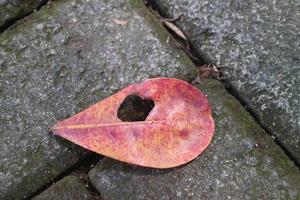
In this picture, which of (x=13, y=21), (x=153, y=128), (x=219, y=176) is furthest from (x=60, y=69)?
(x=219, y=176)

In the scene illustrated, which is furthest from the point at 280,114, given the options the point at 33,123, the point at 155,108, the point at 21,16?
the point at 21,16

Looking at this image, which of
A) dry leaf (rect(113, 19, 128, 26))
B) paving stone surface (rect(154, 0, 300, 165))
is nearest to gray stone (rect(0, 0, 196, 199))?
dry leaf (rect(113, 19, 128, 26))

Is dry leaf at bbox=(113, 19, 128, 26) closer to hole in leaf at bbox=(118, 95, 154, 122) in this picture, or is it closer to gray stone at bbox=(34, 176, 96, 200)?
hole in leaf at bbox=(118, 95, 154, 122)

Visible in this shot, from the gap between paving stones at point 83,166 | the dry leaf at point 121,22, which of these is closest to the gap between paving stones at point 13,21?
the dry leaf at point 121,22

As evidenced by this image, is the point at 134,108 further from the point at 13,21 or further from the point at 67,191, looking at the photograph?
the point at 13,21

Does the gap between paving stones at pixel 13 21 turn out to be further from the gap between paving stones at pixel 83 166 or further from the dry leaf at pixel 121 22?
the gap between paving stones at pixel 83 166

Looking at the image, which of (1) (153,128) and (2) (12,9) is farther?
(2) (12,9)
